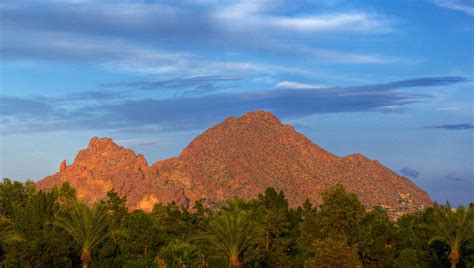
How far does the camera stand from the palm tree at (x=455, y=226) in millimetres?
60406

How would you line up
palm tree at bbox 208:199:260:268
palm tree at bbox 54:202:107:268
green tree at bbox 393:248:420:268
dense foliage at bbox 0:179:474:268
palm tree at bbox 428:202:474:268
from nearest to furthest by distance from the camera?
dense foliage at bbox 0:179:474:268
palm tree at bbox 54:202:107:268
palm tree at bbox 208:199:260:268
green tree at bbox 393:248:420:268
palm tree at bbox 428:202:474:268

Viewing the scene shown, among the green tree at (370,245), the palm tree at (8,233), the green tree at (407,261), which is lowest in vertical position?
the green tree at (407,261)

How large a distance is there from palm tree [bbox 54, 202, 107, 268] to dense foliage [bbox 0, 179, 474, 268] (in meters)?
0.08

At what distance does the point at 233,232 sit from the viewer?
5694cm

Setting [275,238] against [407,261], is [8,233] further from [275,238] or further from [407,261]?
[407,261]

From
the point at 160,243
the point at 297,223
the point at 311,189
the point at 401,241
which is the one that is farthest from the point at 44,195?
the point at 311,189

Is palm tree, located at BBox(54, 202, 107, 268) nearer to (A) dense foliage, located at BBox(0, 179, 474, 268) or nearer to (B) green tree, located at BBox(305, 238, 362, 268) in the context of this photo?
(A) dense foliage, located at BBox(0, 179, 474, 268)

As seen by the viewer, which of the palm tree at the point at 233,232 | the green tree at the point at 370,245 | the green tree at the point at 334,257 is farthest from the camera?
the palm tree at the point at 233,232

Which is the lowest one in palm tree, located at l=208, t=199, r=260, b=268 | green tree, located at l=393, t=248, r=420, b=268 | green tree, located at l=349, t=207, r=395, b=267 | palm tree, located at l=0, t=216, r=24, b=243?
green tree, located at l=393, t=248, r=420, b=268

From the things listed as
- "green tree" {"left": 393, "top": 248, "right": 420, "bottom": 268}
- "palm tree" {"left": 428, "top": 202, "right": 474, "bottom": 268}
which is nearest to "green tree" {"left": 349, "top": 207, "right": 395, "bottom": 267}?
"green tree" {"left": 393, "top": 248, "right": 420, "bottom": 268}

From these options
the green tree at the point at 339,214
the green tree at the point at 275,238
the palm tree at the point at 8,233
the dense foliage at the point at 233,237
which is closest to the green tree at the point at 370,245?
the dense foliage at the point at 233,237

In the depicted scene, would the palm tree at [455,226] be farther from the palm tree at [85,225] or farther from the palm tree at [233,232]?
the palm tree at [85,225]

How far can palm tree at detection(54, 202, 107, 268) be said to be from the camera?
A: 182ft

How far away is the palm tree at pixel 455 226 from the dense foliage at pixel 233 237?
0.09 m
